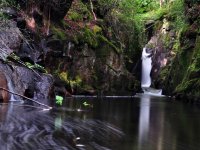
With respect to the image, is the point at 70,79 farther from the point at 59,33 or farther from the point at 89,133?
the point at 89,133

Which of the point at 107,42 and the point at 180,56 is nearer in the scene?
the point at 107,42

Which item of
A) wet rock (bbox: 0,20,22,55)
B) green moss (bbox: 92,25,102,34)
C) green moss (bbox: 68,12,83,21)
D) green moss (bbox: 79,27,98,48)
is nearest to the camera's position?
wet rock (bbox: 0,20,22,55)

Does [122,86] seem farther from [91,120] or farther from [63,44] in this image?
[91,120]

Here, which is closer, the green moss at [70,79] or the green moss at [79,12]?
the green moss at [70,79]

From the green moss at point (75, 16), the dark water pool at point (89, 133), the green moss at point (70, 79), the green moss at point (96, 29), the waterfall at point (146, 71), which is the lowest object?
the dark water pool at point (89, 133)

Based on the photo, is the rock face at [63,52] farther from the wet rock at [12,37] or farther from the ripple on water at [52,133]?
the ripple on water at [52,133]

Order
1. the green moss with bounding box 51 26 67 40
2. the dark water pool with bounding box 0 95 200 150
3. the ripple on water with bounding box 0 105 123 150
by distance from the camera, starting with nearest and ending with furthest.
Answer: the ripple on water with bounding box 0 105 123 150 → the dark water pool with bounding box 0 95 200 150 → the green moss with bounding box 51 26 67 40

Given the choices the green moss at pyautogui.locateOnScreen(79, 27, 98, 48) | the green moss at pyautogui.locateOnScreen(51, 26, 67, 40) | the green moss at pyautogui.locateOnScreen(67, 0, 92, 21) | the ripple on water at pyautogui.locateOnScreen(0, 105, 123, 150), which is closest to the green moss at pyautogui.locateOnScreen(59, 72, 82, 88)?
the green moss at pyautogui.locateOnScreen(51, 26, 67, 40)

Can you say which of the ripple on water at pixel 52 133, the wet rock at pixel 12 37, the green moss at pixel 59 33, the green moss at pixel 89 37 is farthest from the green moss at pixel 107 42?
the ripple on water at pixel 52 133

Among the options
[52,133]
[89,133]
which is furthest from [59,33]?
[52,133]

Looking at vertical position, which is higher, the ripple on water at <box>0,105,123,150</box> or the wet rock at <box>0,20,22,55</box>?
the wet rock at <box>0,20,22,55</box>

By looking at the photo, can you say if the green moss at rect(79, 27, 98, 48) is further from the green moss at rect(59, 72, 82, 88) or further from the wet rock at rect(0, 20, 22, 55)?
the wet rock at rect(0, 20, 22, 55)

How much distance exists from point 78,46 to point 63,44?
82.8 inches

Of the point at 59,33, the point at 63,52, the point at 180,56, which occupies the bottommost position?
the point at 63,52
